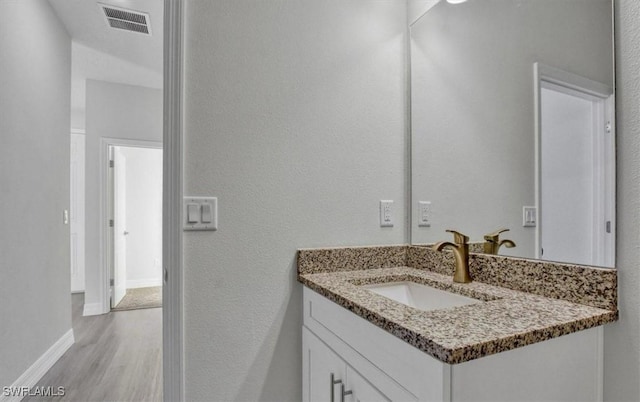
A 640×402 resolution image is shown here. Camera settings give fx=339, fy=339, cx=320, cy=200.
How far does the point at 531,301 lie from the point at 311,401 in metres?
0.82

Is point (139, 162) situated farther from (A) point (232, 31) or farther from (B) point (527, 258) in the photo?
(B) point (527, 258)

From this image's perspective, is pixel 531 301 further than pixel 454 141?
No

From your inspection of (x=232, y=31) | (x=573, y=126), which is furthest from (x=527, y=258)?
(x=232, y=31)

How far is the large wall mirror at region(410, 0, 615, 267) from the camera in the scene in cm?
92

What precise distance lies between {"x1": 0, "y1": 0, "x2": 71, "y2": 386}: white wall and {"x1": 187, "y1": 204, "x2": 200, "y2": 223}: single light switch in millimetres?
1413

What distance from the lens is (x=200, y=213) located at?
122cm

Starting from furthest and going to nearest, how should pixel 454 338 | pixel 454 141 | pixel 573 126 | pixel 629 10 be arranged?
pixel 454 141 → pixel 573 126 → pixel 629 10 → pixel 454 338

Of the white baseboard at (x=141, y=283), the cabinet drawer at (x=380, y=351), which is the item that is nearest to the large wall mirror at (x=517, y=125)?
the cabinet drawer at (x=380, y=351)

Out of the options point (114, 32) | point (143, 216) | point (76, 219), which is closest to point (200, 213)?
point (114, 32)

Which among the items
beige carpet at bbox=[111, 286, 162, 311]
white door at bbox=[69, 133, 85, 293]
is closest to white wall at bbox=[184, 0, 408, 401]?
beige carpet at bbox=[111, 286, 162, 311]

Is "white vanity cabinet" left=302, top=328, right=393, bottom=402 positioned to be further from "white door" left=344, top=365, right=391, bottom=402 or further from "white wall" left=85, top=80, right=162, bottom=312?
"white wall" left=85, top=80, right=162, bottom=312

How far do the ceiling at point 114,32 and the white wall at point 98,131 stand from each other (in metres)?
0.63

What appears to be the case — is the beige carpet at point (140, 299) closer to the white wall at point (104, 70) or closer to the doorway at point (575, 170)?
the white wall at point (104, 70)

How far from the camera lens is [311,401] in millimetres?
1236
